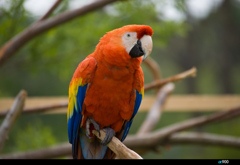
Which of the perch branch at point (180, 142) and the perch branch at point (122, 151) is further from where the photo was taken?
the perch branch at point (180, 142)

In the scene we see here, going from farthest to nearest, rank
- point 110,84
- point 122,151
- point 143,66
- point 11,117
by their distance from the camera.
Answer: point 143,66
point 11,117
point 110,84
point 122,151

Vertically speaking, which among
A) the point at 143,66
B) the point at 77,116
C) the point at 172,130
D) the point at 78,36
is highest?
the point at 78,36

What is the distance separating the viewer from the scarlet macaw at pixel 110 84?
776 mm

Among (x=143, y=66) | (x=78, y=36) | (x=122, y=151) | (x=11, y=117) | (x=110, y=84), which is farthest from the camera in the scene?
(x=143, y=66)

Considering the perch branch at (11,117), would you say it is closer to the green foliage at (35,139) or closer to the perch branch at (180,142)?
the perch branch at (180,142)

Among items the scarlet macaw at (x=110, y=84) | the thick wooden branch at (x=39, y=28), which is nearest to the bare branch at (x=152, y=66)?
the thick wooden branch at (x=39, y=28)

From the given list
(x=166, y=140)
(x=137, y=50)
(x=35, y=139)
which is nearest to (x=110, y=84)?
(x=137, y=50)

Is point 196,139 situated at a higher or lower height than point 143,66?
lower

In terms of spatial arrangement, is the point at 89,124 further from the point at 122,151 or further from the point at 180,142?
the point at 180,142

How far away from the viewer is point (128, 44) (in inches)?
30.5

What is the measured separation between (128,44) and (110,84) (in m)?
0.15

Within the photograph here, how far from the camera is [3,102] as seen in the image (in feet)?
5.78

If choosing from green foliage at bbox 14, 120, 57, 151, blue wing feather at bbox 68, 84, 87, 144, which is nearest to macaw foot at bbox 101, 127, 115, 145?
blue wing feather at bbox 68, 84, 87, 144

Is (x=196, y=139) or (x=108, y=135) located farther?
(x=196, y=139)
